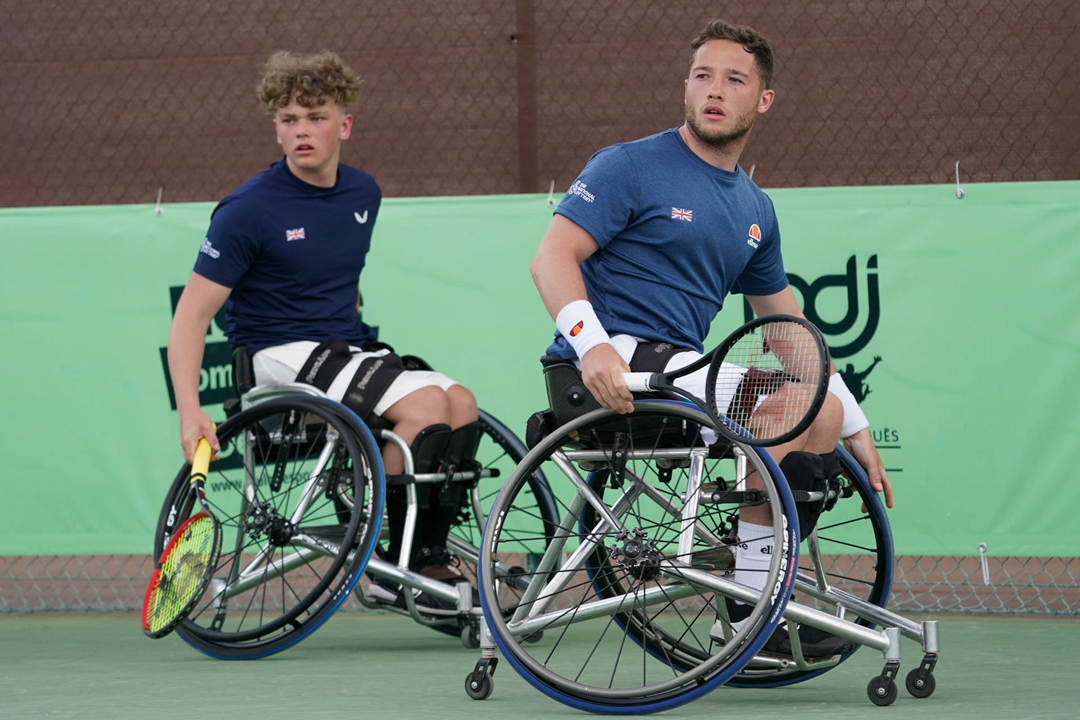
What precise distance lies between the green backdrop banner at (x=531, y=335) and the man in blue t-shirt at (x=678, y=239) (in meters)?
1.28

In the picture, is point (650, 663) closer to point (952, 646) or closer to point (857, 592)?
point (952, 646)

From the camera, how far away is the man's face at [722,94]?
9.14 feet

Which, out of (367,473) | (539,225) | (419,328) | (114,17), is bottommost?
(367,473)

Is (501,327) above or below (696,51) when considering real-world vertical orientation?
below

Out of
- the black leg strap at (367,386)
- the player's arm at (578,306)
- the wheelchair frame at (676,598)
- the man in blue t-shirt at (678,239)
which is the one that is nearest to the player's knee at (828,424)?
the man in blue t-shirt at (678,239)

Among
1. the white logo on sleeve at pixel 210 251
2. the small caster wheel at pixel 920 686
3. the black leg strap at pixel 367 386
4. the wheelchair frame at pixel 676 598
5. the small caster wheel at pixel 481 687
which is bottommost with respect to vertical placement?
the small caster wheel at pixel 481 687

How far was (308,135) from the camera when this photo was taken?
365 centimetres

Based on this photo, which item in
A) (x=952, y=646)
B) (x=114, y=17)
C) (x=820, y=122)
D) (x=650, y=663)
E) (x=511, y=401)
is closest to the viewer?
(x=650, y=663)

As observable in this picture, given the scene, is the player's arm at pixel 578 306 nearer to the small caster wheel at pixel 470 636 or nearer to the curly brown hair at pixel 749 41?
the curly brown hair at pixel 749 41

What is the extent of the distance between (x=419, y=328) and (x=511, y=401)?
378 mm

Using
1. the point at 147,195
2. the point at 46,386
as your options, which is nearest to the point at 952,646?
the point at 46,386

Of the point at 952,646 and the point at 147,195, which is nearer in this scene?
the point at 952,646

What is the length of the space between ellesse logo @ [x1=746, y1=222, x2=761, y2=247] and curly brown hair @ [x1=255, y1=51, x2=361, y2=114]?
1.34 metres

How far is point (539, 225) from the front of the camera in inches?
170
